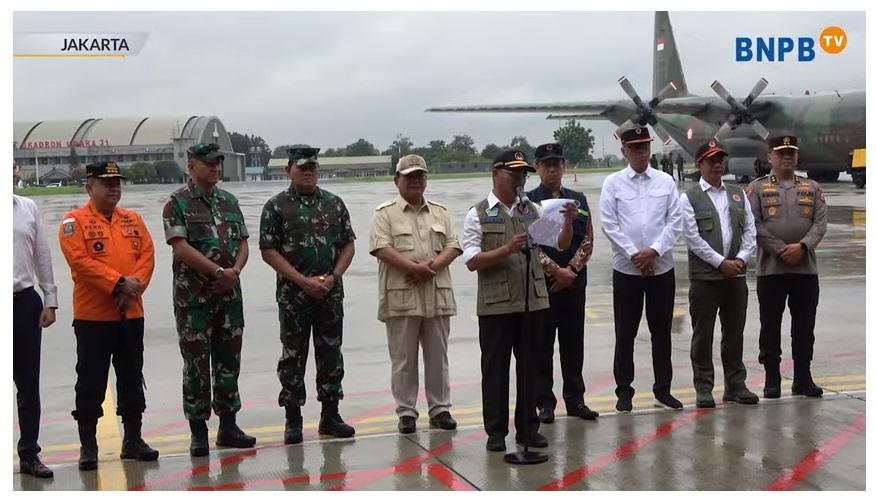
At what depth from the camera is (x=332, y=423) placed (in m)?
5.71

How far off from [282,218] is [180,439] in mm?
1483

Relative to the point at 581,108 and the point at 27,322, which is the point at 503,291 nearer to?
the point at 27,322

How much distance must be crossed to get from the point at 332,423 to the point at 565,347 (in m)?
1.61

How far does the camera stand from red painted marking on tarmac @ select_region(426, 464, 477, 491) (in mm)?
4586

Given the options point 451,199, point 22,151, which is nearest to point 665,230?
point 451,199

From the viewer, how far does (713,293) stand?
6488mm

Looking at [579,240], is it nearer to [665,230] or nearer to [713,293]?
[665,230]

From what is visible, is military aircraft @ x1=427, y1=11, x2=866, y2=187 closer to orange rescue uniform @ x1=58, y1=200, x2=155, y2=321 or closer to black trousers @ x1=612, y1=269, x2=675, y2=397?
black trousers @ x1=612, y1=269, x2=675, y2=397

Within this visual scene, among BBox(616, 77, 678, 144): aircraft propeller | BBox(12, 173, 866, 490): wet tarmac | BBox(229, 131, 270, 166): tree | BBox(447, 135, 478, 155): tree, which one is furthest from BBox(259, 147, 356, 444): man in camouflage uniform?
BBox(229, 131, 270, 166): tree

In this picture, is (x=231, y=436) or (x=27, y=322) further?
(x=231, y=436)

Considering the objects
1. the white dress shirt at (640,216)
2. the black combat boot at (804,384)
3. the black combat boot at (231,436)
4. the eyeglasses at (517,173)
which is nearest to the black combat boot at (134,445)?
the black combat boot at (231,436)

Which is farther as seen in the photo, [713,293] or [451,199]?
[451,199]

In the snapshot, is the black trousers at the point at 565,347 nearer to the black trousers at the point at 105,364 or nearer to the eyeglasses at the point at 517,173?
the eyeglasses at the point at 517,173

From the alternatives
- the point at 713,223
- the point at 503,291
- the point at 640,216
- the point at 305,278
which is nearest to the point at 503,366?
the point at 503,291
